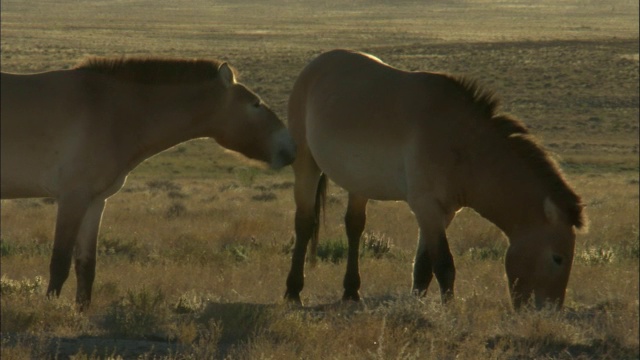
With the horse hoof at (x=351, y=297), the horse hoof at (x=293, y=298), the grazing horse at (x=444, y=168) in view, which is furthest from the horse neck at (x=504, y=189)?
the horse hoof at (x=293, y=298)

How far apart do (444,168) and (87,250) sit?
112 inches

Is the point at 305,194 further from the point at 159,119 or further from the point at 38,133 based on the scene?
the point at 38,133

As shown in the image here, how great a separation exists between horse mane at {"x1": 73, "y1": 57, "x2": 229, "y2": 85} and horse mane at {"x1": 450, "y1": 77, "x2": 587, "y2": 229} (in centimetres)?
206

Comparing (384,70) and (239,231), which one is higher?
(384,70)

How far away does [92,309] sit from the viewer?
8367 mm

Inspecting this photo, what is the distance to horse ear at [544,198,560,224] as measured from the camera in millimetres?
7855

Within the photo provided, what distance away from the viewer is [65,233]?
322 inches

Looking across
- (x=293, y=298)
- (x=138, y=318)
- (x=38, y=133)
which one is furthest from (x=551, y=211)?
(x=38, y=133)

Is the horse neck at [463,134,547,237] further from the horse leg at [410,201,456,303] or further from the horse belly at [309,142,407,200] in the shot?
the horse belly at [309,142,407,200]

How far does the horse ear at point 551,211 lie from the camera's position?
25.8 feet

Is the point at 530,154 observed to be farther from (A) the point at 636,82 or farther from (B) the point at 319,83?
(A) the point at 636,82

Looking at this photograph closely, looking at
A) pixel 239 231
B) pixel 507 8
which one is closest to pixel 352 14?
pixel 507 8

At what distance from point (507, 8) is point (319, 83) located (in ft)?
348

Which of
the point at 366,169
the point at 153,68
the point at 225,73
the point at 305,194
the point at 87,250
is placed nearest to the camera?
the point at 87,250
